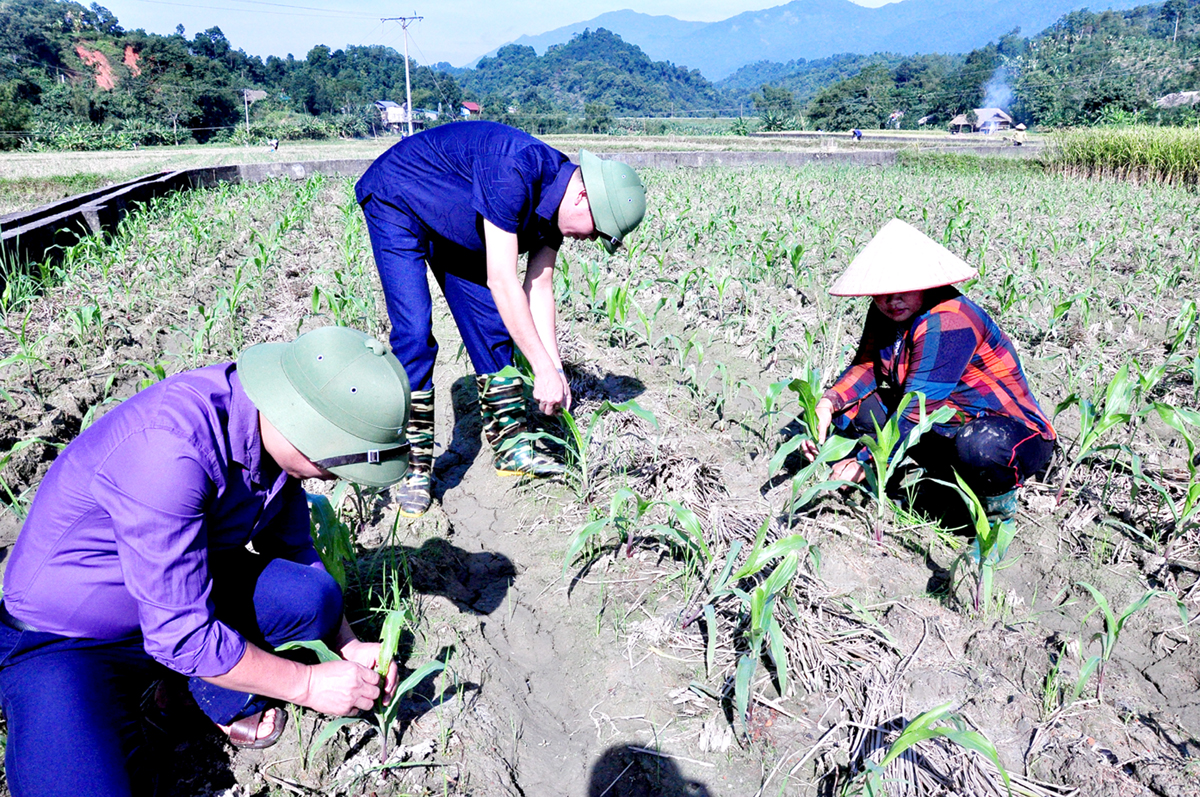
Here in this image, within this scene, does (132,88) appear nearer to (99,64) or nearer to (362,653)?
(99,64)

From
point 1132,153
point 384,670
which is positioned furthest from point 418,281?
point 1132,153

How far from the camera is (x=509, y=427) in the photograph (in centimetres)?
299

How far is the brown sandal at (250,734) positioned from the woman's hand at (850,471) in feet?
6.38

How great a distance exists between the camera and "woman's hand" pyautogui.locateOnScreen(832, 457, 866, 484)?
2715 mm

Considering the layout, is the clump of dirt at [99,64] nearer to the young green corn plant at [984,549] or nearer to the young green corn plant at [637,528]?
the young green corn plant at [637,528]

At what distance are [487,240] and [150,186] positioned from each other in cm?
815

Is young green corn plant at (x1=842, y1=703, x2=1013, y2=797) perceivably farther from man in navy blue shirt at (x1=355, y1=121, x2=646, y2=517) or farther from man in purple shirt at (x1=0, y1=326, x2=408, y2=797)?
man in navy blue shirt at (x1=355, y1=121, x2=646, y2=517)

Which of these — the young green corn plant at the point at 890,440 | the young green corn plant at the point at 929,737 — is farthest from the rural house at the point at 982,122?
the young green corn plant at the point at 929,737

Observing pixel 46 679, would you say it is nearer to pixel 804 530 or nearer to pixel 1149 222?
pixel 804 530

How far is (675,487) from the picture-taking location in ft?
9.05

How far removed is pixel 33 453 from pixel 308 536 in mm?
1749

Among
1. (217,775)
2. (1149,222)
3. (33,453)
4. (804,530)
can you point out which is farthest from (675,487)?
(1149,222)

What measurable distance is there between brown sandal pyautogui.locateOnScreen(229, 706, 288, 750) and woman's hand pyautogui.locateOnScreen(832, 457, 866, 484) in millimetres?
1944

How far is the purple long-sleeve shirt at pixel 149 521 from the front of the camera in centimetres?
126
